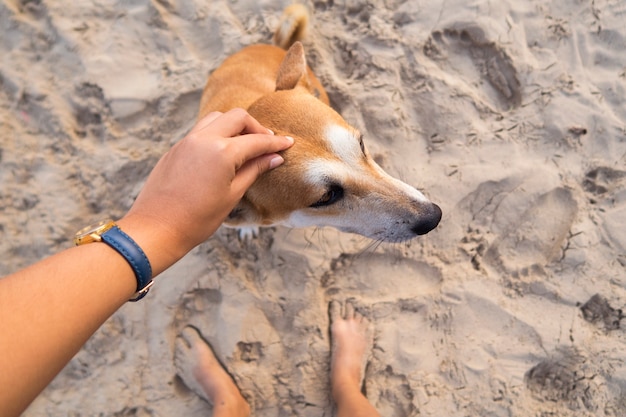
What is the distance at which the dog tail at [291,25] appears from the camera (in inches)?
106

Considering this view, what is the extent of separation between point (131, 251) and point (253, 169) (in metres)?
0.60

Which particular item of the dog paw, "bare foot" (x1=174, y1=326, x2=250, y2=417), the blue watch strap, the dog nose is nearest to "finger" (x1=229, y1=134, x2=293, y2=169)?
the blue watch strap

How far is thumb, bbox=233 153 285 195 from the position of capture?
5.33 ft

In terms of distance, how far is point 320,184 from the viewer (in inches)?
70.2

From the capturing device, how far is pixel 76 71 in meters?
2.97

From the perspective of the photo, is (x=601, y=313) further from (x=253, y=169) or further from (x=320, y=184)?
(x=253, y=169)

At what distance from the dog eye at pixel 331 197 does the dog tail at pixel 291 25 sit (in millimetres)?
1521

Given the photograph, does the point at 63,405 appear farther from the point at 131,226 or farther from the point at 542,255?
the point at 542,255

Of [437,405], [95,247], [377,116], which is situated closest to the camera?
[95,247]

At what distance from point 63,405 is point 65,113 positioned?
207 cm

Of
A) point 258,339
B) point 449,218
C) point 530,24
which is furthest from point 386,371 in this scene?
point 530,24

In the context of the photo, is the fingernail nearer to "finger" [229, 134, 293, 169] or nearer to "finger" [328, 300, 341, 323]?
"finger" [229, 134, 293, 169]

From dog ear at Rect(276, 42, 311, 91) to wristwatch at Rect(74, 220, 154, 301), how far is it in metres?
1.24

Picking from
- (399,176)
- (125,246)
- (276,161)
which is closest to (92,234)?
(125,246)
